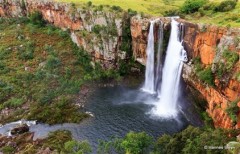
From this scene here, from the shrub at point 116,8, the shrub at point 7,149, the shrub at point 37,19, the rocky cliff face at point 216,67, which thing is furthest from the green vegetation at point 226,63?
the shrub at point 37,19

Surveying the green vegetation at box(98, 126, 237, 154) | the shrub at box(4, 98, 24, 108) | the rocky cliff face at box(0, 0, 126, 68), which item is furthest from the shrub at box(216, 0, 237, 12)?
the shrub at box(4, 98, 24, 108)

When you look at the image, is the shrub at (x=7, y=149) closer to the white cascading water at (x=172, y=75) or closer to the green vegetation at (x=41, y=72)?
the green vegetation at (x=41, y=72)

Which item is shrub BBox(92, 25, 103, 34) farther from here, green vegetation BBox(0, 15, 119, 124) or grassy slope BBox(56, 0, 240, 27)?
grassy slope BBox(56, 0, 240, 27)

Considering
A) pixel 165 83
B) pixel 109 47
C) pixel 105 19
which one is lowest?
pixel 165 83

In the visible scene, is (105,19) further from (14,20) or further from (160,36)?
(14,20)

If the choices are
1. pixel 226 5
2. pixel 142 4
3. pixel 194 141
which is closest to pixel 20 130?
pixel 194 141

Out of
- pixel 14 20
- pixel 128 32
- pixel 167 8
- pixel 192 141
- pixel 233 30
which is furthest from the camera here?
pixel 14 20

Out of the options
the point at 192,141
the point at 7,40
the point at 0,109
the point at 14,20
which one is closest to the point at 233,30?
the point at 192,141
